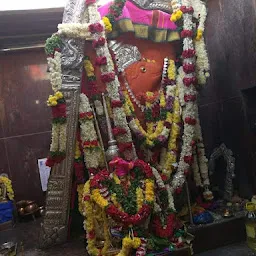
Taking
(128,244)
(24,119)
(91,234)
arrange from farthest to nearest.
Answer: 1. (24,119)
2. (91,234)
3. (128,244)

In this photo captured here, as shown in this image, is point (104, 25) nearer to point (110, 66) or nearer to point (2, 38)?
point (110, 66)

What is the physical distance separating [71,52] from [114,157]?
1.50 m

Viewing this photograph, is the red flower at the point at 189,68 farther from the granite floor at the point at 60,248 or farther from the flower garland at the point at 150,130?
the granite floor at the point at 60,248

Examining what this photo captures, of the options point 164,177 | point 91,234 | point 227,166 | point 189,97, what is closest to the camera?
point 91,234

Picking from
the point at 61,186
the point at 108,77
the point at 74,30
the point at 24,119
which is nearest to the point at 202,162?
the point at 108,77

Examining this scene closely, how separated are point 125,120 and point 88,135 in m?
0.54

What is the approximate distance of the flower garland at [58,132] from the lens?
387cm

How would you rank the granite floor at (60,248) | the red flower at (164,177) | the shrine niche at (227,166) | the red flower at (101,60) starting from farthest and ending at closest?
the shrine niche at (227,166) < the red flower at (164,177) < the red flower at (101,60) < the granite floor at (60,248)

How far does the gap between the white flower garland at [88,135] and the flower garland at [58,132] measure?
0.24 m

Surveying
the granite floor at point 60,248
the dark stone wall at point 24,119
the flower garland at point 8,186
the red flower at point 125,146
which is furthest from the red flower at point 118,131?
the flower garland at point 8,186

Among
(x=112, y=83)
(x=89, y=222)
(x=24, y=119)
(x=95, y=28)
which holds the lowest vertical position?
(x=89, y=222)

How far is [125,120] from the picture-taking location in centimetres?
407

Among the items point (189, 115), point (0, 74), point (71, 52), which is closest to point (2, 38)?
point (0, 74)

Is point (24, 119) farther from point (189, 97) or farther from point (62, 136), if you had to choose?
point (189, 97)
